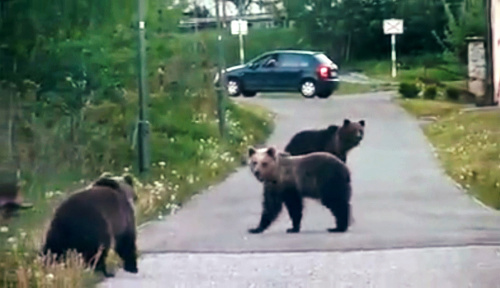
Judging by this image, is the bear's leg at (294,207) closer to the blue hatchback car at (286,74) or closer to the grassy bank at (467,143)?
the blue hatchback car at (286,74)

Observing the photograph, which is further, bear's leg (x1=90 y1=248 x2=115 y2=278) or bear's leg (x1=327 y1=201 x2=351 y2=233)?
bear's leg (x1=327 y1=201 x2=351 y2=233)

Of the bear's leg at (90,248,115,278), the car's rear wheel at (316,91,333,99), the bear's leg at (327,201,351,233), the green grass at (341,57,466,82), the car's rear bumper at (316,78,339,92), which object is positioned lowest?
the bear's leg at (90,248,115,278)

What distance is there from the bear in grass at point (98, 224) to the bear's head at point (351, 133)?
0.62 m

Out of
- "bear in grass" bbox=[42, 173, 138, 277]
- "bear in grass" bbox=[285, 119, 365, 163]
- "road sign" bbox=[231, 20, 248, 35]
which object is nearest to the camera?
"bear in grass" bbox=[42, 173, 138, 277]

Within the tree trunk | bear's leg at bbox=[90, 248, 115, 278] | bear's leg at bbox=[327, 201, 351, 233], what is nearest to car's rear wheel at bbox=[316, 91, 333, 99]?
the tree trunk

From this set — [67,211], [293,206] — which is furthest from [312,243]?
[67,211]

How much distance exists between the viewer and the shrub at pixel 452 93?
14.8 feet

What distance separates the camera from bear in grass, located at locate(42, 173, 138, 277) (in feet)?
14.0

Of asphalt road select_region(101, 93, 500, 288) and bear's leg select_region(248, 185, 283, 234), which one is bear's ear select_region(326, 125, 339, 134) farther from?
bear's leg select_region(248, 185, 283, 234)

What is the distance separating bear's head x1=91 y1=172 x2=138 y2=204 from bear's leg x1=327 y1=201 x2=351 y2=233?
0.57 metres

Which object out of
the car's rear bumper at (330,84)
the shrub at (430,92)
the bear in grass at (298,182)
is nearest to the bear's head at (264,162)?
the bear in grass at (298,182)

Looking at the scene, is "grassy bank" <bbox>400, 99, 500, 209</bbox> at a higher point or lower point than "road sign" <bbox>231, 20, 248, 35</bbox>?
lower

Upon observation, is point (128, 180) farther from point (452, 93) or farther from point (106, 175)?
point (452, 93)

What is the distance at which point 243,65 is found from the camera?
174 inches
